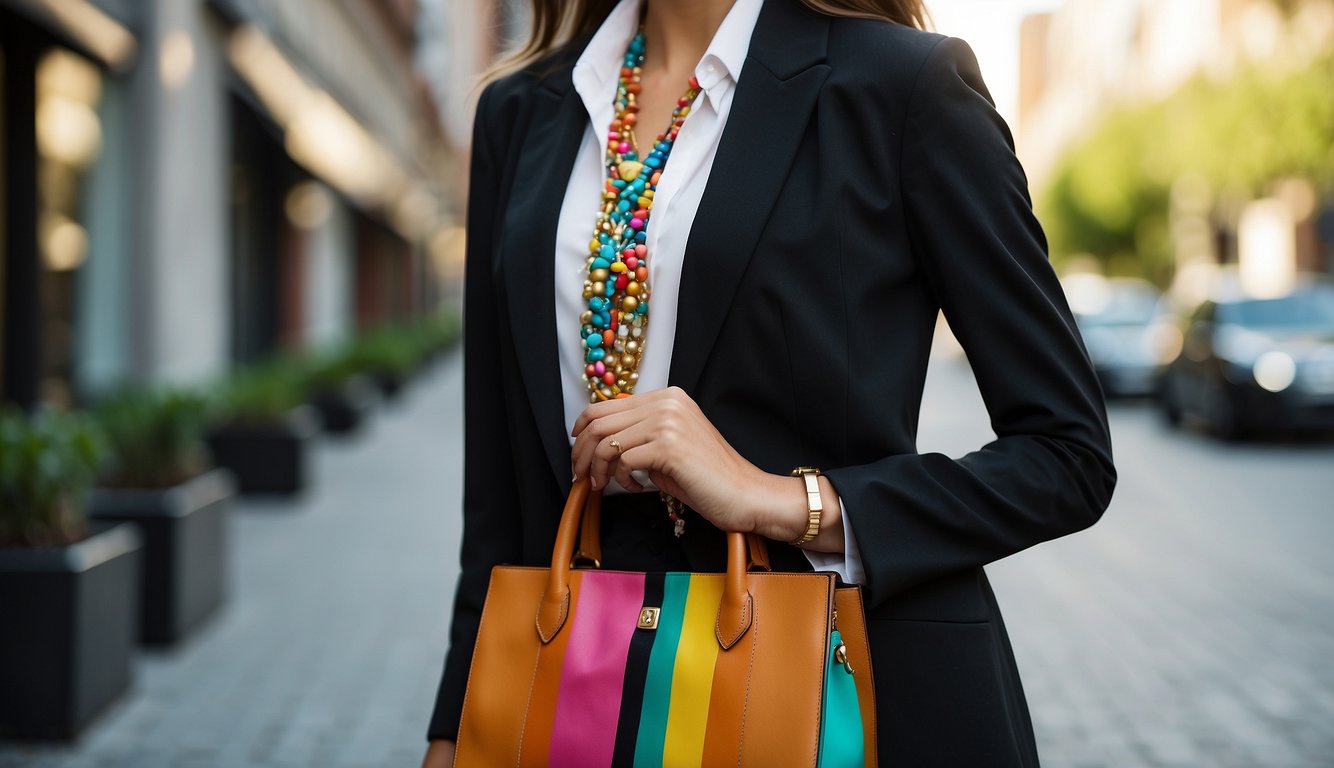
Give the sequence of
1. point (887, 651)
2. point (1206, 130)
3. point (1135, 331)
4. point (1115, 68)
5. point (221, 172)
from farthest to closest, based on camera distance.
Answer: point (1115, 68) < point (1206, 130) < point (1135, 331) < point (221, 172) < point (887, 651)

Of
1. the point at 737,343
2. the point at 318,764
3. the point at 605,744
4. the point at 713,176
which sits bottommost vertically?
the point at 318,764

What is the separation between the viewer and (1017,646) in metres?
6.54

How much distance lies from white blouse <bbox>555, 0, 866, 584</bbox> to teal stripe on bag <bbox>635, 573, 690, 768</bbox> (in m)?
0.22

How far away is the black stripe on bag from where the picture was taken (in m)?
1.47

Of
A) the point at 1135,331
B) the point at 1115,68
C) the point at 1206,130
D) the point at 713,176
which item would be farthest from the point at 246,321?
the point at 1115,68

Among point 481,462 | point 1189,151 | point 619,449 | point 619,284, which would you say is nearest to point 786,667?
point 619,449

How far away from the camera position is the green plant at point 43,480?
503 cm

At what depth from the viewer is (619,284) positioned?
1.71 meters

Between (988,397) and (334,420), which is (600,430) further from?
(334,420)

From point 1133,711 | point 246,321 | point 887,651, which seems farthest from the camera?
point 246,321

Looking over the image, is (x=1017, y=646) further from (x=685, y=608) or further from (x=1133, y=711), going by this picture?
(x=685, y=608)

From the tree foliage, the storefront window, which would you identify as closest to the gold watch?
the storefront window

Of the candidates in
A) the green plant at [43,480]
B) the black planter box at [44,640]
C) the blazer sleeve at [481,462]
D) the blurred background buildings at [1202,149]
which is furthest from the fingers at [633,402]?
the blurred background buildings at [1202,149]

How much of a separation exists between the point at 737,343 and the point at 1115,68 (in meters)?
71.8
